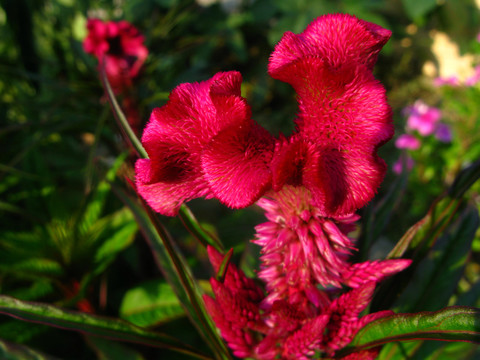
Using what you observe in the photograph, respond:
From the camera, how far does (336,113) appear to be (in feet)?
1.13

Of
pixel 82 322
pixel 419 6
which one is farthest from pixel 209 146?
pixel 419 6

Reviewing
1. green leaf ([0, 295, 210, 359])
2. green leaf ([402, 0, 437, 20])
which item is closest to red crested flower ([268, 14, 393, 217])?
green leaf ([0, 295, 210, 359])

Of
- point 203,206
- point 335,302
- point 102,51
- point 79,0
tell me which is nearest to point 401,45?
point 203,206

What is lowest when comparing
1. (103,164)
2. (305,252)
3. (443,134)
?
(443,134)

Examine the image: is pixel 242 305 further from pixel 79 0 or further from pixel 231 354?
pixel 79 0

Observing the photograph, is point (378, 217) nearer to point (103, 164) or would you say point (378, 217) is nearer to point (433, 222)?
point (433, 222)

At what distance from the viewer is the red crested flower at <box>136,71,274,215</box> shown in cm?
33

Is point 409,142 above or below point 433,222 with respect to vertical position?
below

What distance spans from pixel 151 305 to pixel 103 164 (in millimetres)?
416

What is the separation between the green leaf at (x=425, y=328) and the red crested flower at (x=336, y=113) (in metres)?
0.16

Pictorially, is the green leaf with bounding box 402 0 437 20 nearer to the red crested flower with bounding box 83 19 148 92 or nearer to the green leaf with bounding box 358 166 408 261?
the red crested flower with bounding box 83 19 148 92

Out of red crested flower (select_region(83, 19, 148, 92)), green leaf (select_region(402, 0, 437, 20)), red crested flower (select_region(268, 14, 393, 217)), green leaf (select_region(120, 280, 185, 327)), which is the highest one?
red crested flower (select_region(83, 19, 148, 92))

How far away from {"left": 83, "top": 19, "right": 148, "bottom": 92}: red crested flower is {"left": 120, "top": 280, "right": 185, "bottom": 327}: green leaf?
78 cm

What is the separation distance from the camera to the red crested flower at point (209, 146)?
1.09ft
